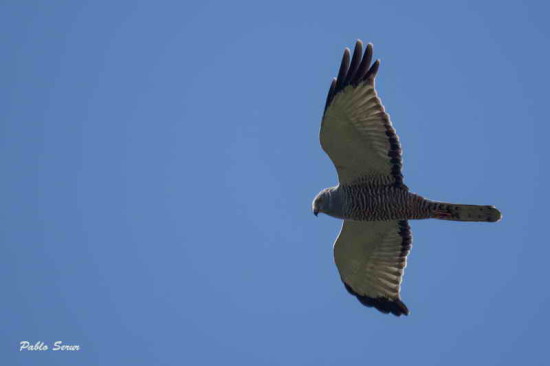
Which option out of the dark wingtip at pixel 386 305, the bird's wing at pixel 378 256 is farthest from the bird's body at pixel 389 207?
the dark wingtip at pixel 386 305

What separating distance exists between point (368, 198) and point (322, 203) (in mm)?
844

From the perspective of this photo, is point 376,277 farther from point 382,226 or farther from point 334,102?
point 334,102

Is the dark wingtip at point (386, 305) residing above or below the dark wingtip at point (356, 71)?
below

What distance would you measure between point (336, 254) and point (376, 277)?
0.80 meters

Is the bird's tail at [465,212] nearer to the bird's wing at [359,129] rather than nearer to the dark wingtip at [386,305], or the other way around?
the bird's wing at [359,129]

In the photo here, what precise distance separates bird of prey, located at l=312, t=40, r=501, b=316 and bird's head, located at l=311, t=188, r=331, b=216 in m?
0.02

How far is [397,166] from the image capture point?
1349cm

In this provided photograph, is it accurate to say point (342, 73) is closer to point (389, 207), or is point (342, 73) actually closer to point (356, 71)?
point (356, 71)

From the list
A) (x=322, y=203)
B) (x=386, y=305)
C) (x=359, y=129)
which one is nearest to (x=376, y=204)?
(x=322, y=203)

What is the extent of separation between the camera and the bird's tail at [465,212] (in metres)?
13.2

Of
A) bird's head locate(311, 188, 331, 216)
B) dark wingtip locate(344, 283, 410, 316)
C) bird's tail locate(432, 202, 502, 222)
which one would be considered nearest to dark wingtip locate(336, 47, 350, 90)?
bird's head locate(311, 188, 331, 216)

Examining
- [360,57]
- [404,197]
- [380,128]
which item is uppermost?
[360,57]

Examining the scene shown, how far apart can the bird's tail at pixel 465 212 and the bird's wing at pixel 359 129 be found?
73cm

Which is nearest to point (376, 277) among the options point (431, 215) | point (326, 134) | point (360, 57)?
point (431, 215)
